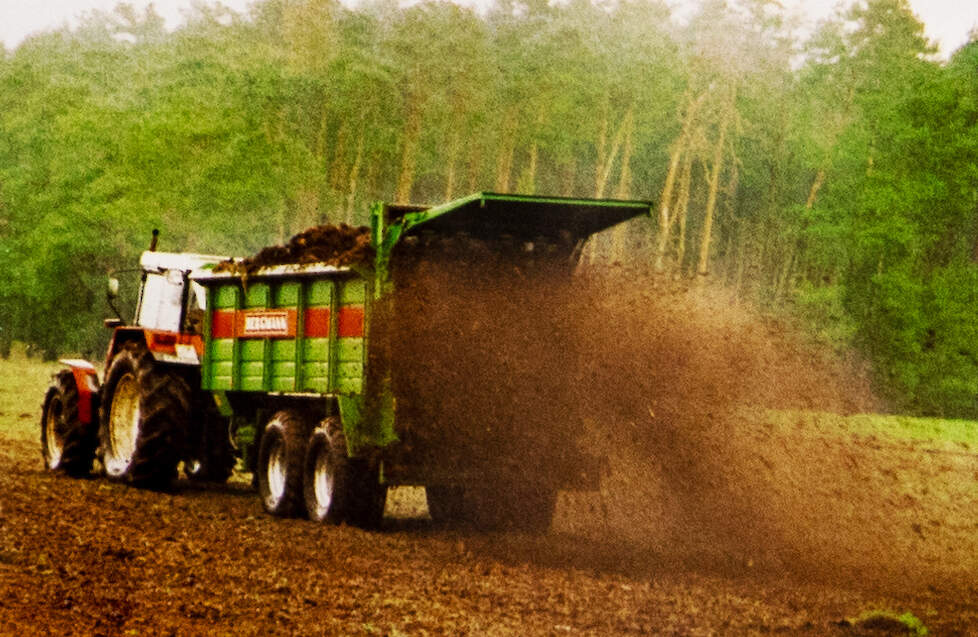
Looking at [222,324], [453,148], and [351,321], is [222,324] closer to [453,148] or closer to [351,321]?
[351,321]

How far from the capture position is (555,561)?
33.8 feet

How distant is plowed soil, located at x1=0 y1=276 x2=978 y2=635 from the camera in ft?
25.4

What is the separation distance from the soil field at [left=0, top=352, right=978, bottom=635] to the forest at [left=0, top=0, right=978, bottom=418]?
2275 centimetres

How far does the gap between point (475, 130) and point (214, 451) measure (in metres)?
28.4

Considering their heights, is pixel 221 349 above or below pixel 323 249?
below

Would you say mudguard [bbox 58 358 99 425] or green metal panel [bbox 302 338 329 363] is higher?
green metal panel [bbox 302 338 329 363]

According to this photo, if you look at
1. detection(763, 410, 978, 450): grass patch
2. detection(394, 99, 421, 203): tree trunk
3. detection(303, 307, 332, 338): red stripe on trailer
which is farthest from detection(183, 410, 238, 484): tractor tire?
detection(394, 99, 421, 203): tree trunk

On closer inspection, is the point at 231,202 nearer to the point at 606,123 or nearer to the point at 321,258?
the point at 606,123

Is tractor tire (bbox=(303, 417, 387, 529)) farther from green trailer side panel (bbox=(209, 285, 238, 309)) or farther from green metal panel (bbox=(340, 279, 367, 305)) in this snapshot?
green trailer side panel (bbox=(209, 285, 238, 309))

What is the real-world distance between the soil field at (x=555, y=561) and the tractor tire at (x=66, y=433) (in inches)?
18.6

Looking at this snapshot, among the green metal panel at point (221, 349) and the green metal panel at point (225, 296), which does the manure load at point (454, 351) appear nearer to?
the green metal panel at point (225, 296)

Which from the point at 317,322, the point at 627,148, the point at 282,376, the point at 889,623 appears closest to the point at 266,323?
the point at 282,376

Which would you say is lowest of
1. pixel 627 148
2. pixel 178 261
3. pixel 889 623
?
pixel 889 623

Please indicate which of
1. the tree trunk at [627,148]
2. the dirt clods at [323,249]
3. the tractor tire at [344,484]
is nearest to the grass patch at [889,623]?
the tractor tire at [344,484]
